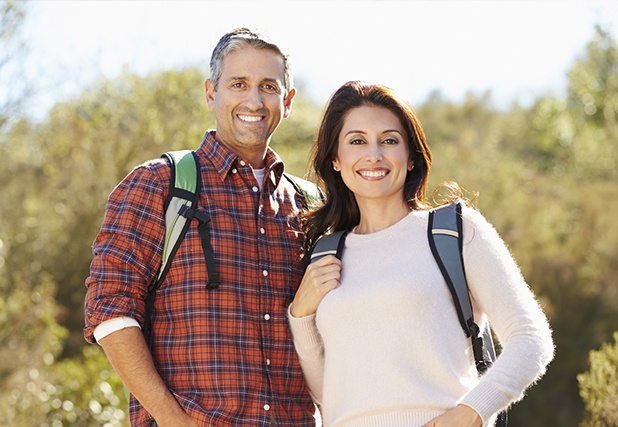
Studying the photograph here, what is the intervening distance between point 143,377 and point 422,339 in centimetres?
108

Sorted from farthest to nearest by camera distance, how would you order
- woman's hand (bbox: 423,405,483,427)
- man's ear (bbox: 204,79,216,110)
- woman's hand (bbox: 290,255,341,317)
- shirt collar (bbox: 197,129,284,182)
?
man's ear (bbox: 204,79,216,110) → shirt collar (bbox: 197,129,284,182) → woman's hand (bbox: 290,255,341,317) → woman's hand (bbox: 423,405,483,427)

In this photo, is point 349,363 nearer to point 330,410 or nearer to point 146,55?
point 330,410

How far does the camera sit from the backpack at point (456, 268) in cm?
333

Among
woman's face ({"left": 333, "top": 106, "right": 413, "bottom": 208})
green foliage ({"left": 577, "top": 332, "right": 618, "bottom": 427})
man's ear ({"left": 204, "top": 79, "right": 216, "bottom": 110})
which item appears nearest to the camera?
woman's face ({"left": 333, "top": 106, "right": 413, "bottom": 208})

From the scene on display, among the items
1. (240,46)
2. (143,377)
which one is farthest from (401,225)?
(143,377)

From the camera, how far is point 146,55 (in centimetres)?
1214

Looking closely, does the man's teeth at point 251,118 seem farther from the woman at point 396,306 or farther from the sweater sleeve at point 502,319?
the sweater sleeve at point 502,319

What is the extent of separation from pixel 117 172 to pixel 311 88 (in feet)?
60.8

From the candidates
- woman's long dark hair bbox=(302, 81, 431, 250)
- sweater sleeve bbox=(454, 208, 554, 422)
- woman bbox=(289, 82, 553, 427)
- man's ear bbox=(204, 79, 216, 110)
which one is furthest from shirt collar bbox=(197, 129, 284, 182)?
sweater sleeve bbox=(454, 208, 554, 422)

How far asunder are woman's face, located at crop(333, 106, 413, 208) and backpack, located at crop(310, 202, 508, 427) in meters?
0.24

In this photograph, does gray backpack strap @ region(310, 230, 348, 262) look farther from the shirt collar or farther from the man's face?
the man's face

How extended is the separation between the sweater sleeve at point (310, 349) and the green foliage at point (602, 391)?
1.75 meters

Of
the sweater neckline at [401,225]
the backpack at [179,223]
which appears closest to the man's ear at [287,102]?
the backpack at [179,223]

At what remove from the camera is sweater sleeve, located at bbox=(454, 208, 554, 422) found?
3.14 metres
